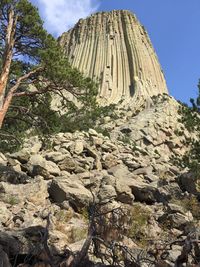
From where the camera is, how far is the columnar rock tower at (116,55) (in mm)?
68188

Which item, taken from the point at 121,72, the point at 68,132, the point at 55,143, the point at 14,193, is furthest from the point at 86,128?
the point at 121,72

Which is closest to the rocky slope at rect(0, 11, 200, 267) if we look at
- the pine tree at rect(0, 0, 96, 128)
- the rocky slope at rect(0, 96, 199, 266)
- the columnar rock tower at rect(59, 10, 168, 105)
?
the rocky slope at rect(0, 96, 199, 266)

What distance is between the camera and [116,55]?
2916 inches

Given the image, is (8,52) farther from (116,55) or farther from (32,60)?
(116,55)

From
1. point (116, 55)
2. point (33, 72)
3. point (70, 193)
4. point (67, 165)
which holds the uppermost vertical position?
point (116, 55)

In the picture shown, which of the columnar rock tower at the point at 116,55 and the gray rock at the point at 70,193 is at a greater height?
the columnar rock tower at the point at 116,55

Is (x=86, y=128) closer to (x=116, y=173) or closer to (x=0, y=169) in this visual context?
(x=116, y=173)

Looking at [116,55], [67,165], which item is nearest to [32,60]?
[67,165]

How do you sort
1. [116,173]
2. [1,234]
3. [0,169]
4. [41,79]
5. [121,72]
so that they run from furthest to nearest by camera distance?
1. [121,72]
2. [116,173]
3. [41,79]
4. [0,169]
5. [1,234]

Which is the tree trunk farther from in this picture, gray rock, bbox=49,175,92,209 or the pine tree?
gray rock, bbox=49,175,92,209

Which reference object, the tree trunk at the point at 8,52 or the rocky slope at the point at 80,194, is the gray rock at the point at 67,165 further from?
the tree trunk at the point at 8,52

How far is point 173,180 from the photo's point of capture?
2325 centimetres

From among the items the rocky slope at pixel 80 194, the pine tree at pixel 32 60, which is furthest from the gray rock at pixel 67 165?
→ the pine tree at pixel 32 60

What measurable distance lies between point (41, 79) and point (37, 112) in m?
1.57
